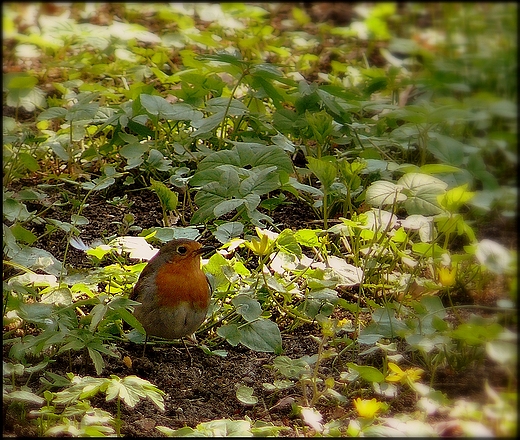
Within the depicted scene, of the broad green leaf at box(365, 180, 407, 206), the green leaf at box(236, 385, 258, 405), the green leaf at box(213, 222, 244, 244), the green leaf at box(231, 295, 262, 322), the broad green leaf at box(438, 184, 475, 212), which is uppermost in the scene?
the broad green leaf at box(438, 184, 475, 212)

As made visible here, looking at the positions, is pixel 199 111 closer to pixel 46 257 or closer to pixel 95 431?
pixel 46 257

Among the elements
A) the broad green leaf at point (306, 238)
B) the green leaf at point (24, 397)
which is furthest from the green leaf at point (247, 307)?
the green leaf at point (24, 397)

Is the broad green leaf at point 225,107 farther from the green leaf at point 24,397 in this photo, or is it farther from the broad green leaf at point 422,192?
the green leaf at point 24,397

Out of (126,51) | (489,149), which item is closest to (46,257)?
(489,149)

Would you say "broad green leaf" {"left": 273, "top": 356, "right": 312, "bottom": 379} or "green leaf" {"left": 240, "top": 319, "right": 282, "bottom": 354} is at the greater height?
"broad green leaf" {"left": 273, "top": 356, "right": 312, "bottom": 379}

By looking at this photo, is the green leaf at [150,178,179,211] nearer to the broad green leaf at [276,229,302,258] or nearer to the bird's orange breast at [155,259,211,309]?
the bird's orange breast at [155,259,211,309]

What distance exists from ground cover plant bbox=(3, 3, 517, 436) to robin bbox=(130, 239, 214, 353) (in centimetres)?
11

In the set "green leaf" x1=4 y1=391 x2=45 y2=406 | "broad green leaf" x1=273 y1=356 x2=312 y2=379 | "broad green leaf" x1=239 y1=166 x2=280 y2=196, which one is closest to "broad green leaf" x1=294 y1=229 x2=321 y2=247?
"broad green leaf" x1=239 y1=166 x2=280 y2=196

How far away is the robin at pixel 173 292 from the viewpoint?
3652 millimetres

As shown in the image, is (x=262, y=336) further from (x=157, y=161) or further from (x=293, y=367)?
(x=157, y=161)

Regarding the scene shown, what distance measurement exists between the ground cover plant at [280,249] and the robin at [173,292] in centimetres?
11

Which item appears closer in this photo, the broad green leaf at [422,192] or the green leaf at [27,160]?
the broad green leaf at [422,192]

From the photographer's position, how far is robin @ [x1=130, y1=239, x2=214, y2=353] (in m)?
3.65

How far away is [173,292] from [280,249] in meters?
0.50
